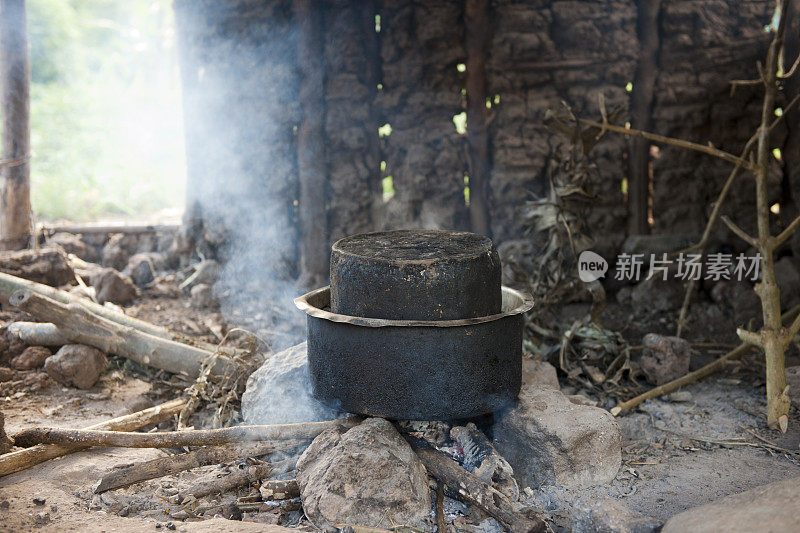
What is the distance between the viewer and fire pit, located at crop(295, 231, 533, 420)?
3.10 meters

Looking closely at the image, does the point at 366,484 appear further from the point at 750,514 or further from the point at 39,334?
the point at 39,334

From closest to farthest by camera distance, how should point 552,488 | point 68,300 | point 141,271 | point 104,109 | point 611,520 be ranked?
1. point 611,520
2. point 552,488
3. point 68,300
4. point 141,271
5. point 104,109

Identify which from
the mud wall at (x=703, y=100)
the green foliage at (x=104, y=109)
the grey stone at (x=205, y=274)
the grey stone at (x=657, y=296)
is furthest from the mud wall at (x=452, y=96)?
the green foliage at (x=104, y=109)

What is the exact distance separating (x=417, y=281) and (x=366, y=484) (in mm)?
938

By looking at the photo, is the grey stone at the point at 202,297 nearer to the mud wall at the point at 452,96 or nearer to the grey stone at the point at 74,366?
the mud wall at the point at 452,96

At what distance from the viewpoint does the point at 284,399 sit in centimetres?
380

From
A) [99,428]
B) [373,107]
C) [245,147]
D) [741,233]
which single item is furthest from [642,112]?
[99,428]

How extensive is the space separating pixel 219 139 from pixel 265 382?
3291mm

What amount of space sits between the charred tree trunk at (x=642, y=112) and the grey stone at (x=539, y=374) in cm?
244

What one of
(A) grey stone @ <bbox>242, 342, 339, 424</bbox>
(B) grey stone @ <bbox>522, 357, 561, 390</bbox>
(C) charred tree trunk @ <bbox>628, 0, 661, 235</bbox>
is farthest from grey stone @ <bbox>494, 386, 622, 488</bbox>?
(C) charred tree trunk @ <bbox>628, 0, 661, 235</bbox>

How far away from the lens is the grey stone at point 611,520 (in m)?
2.77

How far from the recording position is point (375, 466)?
3.01 metres

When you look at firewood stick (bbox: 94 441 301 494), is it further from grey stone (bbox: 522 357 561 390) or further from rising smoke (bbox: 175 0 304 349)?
rising smoke (bbox: 175 0 304 349)

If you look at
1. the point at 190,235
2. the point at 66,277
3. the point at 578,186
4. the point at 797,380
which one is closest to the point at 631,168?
the point at 578,186
